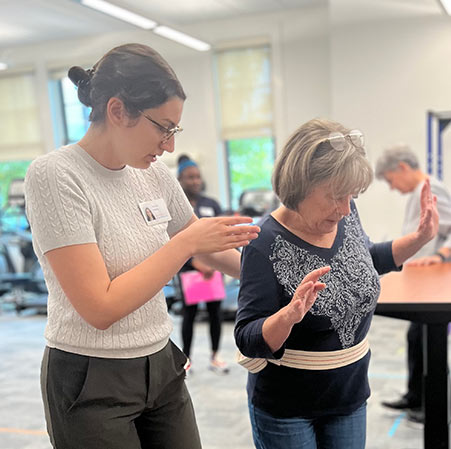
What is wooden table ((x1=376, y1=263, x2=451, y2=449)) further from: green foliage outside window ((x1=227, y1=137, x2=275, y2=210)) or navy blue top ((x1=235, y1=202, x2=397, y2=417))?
green foliage outside window ((x1=227, y1=137, x2=275, y2=210))

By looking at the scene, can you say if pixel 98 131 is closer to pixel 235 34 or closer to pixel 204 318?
pixel 204 318

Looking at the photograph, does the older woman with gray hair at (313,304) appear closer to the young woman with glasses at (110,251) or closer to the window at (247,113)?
the young woman with glasses at (110,251)

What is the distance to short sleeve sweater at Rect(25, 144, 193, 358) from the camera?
3.34ft

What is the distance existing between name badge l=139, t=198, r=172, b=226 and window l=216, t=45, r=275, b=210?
5.63m

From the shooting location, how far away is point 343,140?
1293 millimetres

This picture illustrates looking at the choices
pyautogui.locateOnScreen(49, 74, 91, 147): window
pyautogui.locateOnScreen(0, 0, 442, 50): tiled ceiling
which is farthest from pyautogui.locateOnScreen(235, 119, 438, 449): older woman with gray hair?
pyautogui.locateOnScreen(49, 74, 91, 147): window

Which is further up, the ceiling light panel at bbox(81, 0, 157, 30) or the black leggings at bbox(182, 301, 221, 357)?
the ceiling light panel at bbox(81, 0, 157, 30)

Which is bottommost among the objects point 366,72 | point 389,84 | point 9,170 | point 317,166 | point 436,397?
point 436,397

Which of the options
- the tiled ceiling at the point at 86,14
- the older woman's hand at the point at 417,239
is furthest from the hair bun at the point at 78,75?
the tiled ceiling at the point at 86,14

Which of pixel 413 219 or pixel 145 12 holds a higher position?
pixel 145 12

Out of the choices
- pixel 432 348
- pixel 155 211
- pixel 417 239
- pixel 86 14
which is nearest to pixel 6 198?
pixel 86 14

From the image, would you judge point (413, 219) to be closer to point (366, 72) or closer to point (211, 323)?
point (211, 323)

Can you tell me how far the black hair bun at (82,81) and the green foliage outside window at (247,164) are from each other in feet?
19.4

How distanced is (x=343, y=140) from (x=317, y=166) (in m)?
0.09
